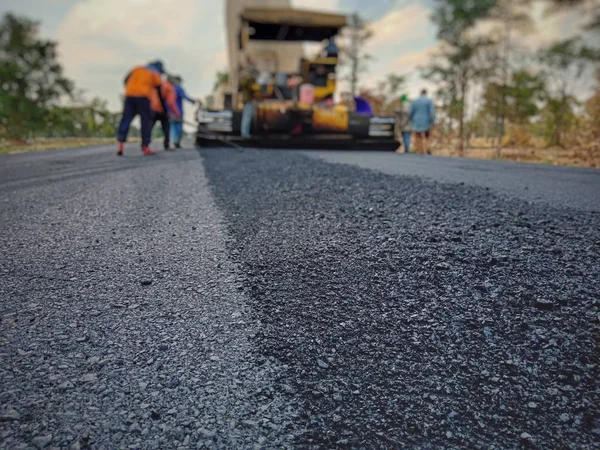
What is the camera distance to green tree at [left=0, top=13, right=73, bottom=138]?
1872cm

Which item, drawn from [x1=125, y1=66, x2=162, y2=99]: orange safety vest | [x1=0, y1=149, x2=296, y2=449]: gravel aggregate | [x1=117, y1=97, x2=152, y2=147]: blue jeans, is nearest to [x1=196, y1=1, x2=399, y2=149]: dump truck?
[x1=117, y1=97, x2=152, y2=147]: blue jeans

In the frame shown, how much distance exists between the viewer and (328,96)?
394 inches

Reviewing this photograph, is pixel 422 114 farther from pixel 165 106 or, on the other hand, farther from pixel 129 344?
pixel 129 344

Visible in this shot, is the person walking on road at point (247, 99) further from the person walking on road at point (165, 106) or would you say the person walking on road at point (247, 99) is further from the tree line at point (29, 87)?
the tree line at point (29, 87)

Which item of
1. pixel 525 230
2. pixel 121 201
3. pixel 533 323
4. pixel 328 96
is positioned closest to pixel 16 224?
pixel 121 201

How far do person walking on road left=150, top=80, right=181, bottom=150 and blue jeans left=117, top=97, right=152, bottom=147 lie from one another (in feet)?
2.85

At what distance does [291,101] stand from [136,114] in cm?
333

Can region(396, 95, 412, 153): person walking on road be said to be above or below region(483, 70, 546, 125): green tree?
below

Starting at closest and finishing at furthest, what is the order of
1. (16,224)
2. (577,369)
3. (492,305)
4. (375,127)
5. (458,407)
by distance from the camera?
1. (458,407)
2. (577,369)
3. (492,305)
4. (16,224)
5. (375,127)

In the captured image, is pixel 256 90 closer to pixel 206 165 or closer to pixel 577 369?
pixel 206 165

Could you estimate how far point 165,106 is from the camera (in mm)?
7879

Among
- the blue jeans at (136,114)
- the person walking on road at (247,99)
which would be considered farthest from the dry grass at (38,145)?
the person walking on road at (247,99)

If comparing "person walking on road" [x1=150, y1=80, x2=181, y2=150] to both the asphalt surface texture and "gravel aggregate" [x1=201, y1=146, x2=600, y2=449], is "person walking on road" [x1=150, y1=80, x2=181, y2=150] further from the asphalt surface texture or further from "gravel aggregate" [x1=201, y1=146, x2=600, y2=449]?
"gravel aggregate" [x1=201, y1=146, x2=600, y2=449]

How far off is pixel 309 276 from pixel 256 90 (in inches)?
333
